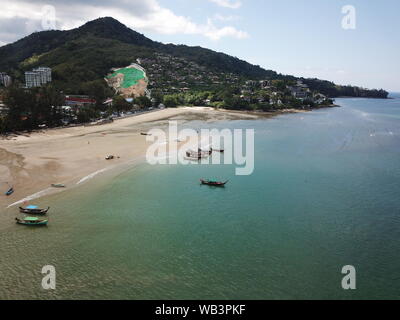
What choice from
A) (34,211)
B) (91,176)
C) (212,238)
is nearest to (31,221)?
(34,211)

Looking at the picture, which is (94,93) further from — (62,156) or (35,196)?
(35,196)

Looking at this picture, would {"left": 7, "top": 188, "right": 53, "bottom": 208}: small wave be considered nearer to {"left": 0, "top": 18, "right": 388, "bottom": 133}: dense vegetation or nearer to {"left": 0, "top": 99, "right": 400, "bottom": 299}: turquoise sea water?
{"left": 0, "top": 99, "right": 400, "bottom": 299}: turquoise sea water

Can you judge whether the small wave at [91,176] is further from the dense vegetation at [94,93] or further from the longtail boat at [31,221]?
the dense vegetation at [94,93]

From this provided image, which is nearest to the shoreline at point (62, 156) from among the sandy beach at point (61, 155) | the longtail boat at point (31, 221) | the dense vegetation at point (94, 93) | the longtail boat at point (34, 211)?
the sandy beach at point (61, 155)

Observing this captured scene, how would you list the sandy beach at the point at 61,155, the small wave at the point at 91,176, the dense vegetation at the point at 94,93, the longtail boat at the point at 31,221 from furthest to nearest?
the dense vegetation at the point at 94,93, the small wave at the point at 91,176, the sandy beach at the point at 61,155, the longtail boat at the point at 31,221

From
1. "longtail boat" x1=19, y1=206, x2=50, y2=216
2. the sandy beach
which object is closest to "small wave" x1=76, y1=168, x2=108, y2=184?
the sandy beach
